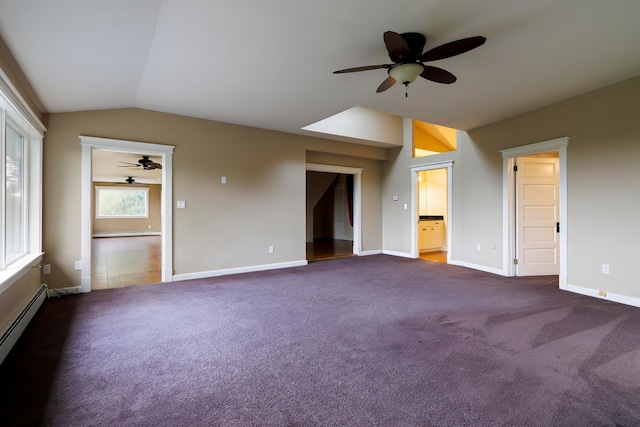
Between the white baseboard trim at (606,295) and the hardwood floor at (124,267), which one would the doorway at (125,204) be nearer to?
the hardwood floor at (124,267)

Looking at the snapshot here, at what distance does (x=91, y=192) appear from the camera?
12.9 ft

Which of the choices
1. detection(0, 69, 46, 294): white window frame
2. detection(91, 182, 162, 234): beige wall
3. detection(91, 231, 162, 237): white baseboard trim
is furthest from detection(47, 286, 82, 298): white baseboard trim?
detection(91, 182, 162, 234): beige wall

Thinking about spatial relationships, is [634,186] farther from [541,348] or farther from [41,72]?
[41,72]

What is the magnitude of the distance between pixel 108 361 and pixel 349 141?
5498mm

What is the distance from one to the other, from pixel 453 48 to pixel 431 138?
20.6 feet

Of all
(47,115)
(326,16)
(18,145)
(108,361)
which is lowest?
(108,361)

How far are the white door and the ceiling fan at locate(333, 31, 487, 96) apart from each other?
3187 millimetres

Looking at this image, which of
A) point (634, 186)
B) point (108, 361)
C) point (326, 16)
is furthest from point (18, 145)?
point (634, 186)

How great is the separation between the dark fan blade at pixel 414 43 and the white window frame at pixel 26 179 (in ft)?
10.4

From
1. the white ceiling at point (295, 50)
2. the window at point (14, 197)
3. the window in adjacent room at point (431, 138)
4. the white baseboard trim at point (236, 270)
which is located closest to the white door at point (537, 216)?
the white ceiling at point (295, 50)

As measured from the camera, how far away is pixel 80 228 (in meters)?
3.99

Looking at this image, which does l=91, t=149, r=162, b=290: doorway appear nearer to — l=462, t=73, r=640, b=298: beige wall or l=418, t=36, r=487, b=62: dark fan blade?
l=418, t=36, r=487, b=62: dark fan blade

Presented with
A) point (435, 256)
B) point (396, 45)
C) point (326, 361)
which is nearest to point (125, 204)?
point (435, 256)

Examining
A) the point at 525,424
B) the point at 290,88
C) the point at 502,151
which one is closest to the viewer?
the point at 525,424
